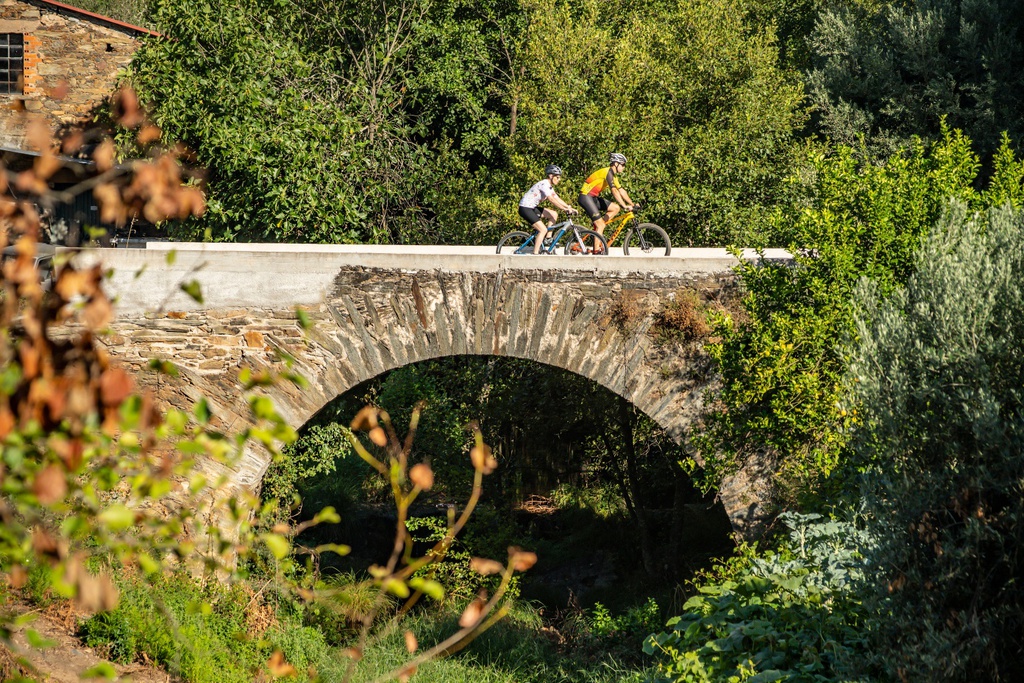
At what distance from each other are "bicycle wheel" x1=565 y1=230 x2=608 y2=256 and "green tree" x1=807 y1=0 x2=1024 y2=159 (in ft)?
22.4

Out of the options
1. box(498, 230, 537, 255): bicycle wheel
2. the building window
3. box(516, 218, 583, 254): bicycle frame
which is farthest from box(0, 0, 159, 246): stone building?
box(516, 218, 583, 254): bicycle frame

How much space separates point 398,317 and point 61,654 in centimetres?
409

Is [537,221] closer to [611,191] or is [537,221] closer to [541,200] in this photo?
[541,200]

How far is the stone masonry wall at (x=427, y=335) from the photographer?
9.80 metres

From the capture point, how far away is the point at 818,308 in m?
9.02

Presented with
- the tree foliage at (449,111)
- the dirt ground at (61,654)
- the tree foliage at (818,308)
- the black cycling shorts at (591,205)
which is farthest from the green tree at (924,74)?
the dirt ground at (61,654)

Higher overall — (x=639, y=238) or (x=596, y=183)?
(x=596, y=183)

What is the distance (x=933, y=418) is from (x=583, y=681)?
520 cm

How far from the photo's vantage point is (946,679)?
593cm

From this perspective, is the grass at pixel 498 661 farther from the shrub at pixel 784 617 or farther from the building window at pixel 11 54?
the building window at pixel 11 54

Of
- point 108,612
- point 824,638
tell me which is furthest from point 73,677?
point 824,638

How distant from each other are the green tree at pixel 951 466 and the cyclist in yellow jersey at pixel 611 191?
5.09m

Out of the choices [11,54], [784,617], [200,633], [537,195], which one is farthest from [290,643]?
[11,54]

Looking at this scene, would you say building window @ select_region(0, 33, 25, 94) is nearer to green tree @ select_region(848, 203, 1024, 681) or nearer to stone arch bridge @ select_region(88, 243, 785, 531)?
stone arch bridge @ select_region(88, 243, 785, 531)
